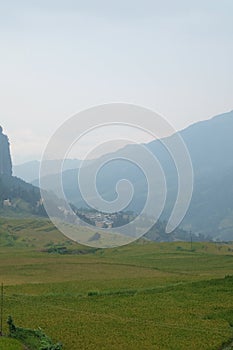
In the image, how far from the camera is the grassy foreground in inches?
1064

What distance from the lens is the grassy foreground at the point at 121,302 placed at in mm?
27016

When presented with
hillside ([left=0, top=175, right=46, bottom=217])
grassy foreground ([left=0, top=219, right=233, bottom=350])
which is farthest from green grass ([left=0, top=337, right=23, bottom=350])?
hillside ([left=0, top=175, right=46, bottom=217])

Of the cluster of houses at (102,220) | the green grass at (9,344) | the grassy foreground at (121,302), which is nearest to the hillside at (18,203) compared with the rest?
the cluster of houses at (102,220)

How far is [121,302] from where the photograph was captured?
37.2 metres

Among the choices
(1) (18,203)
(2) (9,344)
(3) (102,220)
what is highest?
(1) (18,203)

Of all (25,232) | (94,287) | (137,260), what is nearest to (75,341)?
(94,287)

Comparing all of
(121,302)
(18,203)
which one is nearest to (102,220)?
(18,203)

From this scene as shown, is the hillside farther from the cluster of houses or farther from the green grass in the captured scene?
the green grass

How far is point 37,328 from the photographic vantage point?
2889cm

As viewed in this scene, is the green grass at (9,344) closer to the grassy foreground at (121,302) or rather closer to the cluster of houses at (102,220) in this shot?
the grassy foreground at (121,302)

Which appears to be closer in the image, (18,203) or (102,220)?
(102,220)

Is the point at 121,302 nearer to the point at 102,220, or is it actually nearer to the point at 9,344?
the point at 9,344

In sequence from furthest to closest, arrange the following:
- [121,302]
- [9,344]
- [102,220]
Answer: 1. [102,220]
2. [121,302]
3. [9,344]

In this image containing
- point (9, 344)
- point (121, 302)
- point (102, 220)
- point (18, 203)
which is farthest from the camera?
point (18, 203)
